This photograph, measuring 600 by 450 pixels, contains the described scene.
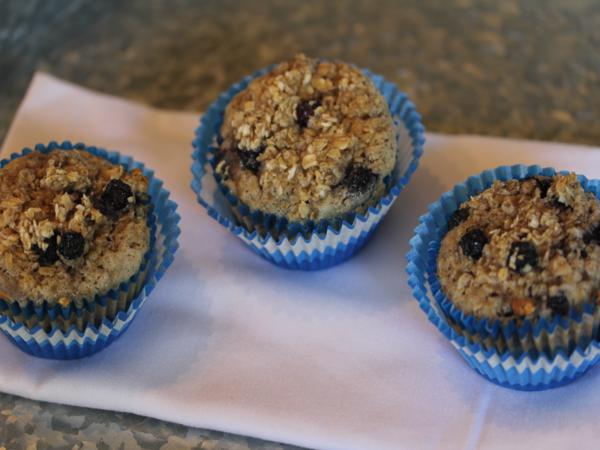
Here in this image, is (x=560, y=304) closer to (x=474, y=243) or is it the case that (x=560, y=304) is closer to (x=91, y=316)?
(x=474, y=243)

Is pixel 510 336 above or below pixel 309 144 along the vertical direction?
below

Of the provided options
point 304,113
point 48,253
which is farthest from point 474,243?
point 48,253

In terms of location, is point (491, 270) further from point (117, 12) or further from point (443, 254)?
point (117, 12)

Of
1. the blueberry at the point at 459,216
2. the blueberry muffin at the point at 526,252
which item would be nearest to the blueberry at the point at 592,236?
the blueberry muffin at the point at 526,252

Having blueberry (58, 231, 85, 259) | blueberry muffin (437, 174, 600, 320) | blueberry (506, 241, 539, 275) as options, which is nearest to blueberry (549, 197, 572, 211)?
blueberry muffin (437, 174, 600, 320)

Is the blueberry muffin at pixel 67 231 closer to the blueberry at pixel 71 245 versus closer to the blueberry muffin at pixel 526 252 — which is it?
the blueberry at pixel 71 245

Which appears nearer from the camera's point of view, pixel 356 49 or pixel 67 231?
pixel 67 231
